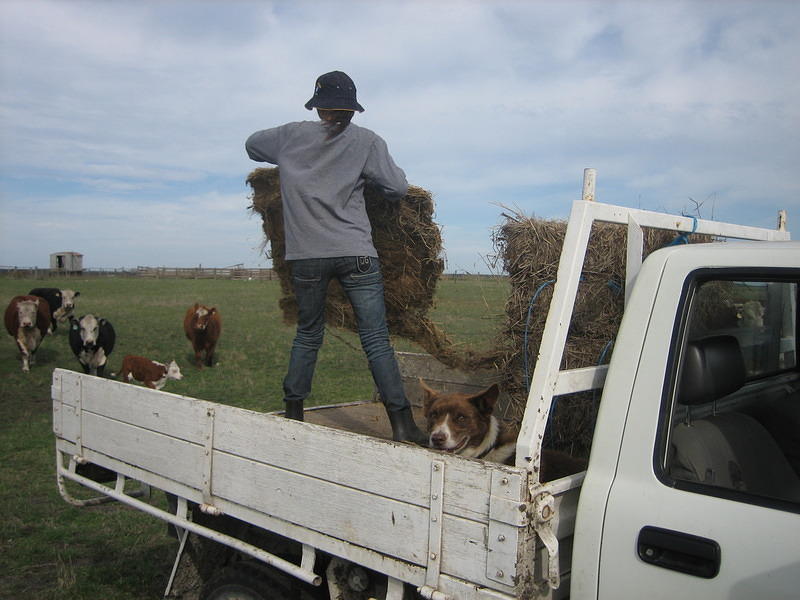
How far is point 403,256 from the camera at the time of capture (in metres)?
4.62

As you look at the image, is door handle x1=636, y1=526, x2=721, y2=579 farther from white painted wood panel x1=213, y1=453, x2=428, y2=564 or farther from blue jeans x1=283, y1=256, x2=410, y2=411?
blue jeans x1=283, y1=256, x2=410, y2=411

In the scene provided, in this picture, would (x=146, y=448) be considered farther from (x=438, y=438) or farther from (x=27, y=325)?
(x=27, y=325)

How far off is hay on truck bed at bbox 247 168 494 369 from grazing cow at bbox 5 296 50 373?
39.1ft

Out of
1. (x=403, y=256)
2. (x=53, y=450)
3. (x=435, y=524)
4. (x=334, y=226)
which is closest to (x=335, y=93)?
(x=334, y=226)

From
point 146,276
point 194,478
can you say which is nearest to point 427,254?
point 194,478

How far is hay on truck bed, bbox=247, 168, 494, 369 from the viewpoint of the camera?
4457mm

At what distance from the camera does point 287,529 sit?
2678mm

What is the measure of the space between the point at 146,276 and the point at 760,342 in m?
71.6

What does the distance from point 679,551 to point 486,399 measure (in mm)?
1405

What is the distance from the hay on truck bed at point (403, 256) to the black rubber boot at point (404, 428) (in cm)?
76

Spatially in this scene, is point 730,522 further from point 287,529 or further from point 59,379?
point 59,379

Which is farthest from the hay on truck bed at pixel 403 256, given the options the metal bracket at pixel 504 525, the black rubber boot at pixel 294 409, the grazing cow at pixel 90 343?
the grazing cow at pixel 90 343

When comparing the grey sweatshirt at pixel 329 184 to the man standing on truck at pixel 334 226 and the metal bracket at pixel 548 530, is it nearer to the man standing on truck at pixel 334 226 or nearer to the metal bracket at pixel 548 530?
the man standing on truck at pixel 334 226

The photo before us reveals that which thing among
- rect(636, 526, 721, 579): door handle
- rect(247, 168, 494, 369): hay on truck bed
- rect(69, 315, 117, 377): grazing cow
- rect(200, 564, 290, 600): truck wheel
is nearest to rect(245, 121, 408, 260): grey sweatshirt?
rect(247, 168, 494, 369): hay on truck bed
